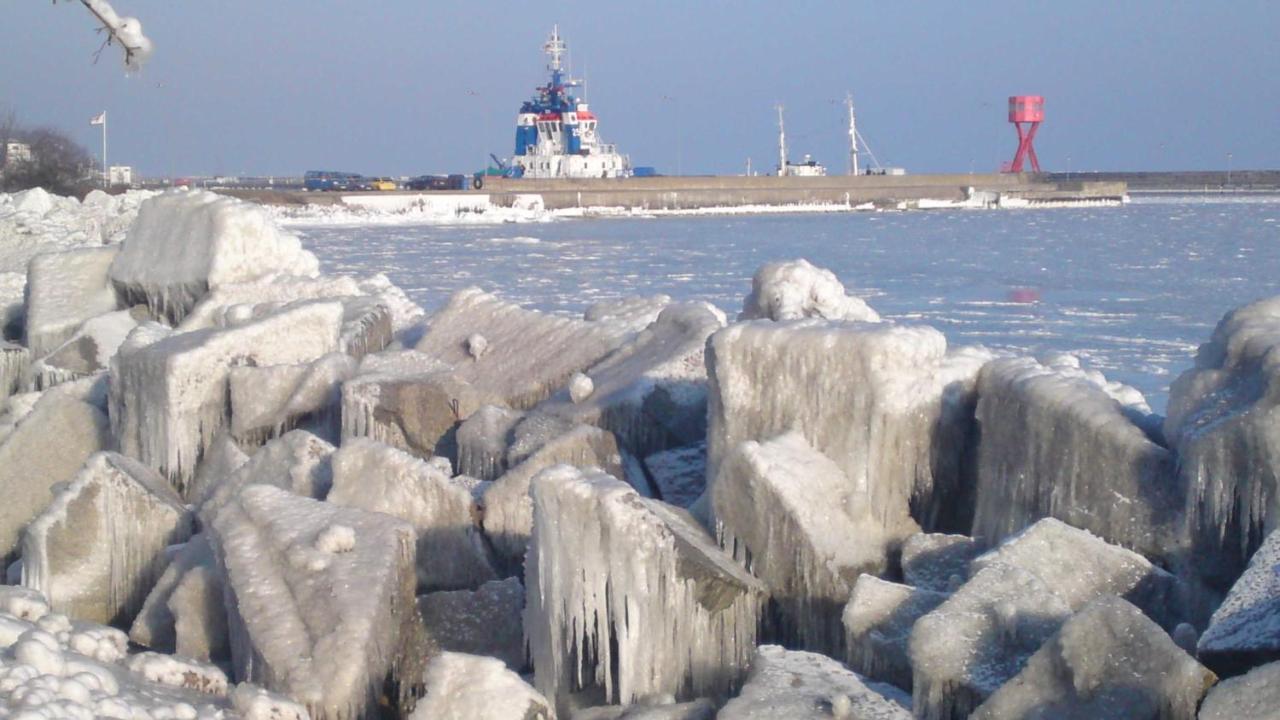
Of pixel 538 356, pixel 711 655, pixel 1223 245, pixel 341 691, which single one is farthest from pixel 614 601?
pixel 1223 245

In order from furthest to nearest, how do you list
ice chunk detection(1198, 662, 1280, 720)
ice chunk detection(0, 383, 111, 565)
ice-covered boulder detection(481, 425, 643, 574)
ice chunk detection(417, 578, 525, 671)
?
ice chunk detection(0, 383, 111, 565)
ice-covered boulder detection(481, 425, 643, 574)
ice chunk detection(417, 578, 525, 671)
ice chunk detection(1198, 662, 1280, 720)

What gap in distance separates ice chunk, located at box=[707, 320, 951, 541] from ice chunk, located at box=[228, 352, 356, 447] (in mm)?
2203

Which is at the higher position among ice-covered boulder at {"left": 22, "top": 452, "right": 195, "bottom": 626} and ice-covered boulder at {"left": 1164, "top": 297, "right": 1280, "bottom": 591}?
ice-covered boulder at {"left": 1164, "top": 297, "right": 1280, "bottom": 591}

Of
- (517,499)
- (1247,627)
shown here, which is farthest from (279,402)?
(1247,627)

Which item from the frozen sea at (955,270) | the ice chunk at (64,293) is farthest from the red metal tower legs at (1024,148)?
the ice chunk at (64,293)

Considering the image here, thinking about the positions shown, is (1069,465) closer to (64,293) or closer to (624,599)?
(624,599)

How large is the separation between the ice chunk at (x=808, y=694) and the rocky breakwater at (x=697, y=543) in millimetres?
13

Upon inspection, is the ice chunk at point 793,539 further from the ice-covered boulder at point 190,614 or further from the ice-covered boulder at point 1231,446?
the ice-covered boulder at point 190,614

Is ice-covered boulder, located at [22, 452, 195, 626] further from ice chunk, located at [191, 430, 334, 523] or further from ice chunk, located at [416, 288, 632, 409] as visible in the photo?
ice chunk, located at [416, 288, 632, 409]

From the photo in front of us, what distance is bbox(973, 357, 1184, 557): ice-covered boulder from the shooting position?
3.70m

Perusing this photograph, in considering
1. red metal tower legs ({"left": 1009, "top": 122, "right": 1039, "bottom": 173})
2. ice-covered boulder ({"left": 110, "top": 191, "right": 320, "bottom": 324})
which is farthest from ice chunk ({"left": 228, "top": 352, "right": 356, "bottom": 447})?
red metal tower legs ({"left": 1009, "top": 122, "right": 1039, "bottom": 173})

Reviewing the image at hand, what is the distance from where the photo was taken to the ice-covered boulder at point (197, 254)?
7949 millimetres

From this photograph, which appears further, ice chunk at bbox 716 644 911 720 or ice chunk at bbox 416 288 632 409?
ice chunk at bbox 416 288 632 409

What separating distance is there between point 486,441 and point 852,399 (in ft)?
5.49
